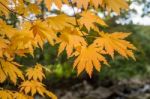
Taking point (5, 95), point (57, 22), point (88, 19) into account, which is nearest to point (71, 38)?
point (57, 22)

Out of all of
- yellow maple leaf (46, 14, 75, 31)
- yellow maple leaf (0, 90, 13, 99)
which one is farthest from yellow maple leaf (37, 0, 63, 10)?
yellow maple leaf (0, 90, 13, 99)

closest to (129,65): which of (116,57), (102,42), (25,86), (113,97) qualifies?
(116,57)

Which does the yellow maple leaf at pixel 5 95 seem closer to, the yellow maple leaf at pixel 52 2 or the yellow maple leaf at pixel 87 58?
the yellow maple leaf at pixel 87 58

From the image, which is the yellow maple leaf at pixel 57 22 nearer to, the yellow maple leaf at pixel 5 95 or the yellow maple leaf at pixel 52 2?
the yellow maple leaf at pixel 52 2

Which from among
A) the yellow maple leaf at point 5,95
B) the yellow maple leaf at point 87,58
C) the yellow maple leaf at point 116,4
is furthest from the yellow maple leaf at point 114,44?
the yellow maple leaf at point 5,95

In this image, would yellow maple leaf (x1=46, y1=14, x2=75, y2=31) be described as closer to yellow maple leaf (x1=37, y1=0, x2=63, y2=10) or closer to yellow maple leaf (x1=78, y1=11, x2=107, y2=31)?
yellow maple leaf (x1=37, y1=0, x2=63, y2=10)

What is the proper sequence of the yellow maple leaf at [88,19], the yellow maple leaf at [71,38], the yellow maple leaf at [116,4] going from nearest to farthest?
the yellow maple leaf at [116,4] → the yellow maple leaf at [71,38] → the yellow maple leaf at [88,19]

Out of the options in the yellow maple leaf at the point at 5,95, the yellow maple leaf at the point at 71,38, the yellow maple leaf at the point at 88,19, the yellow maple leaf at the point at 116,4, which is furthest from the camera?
the yellow maple leaf at the point at 5,95

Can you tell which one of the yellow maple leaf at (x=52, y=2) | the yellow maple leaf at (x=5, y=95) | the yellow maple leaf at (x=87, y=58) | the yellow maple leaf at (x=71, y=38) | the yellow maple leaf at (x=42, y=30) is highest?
the yellow maple leaf at (x=52, y=2)

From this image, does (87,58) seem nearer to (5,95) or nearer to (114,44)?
(114,44)

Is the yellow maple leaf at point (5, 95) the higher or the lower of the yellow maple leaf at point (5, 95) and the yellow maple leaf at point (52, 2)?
the lower

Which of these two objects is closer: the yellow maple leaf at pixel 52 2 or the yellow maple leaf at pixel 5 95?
the yellow maple leaf at pixel 52 2

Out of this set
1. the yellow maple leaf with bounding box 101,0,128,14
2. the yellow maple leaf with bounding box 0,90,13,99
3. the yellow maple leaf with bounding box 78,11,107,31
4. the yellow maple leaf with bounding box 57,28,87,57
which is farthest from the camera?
the yellow maple leaf with bounding box 0,90,13,99
